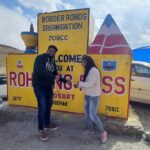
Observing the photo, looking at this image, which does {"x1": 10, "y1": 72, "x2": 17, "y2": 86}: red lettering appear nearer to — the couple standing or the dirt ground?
the dirt ground

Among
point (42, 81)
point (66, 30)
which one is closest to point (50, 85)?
point (42, 81)

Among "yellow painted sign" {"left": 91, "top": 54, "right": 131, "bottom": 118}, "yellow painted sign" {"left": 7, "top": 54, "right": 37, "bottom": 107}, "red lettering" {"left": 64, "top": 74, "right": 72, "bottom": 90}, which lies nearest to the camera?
"yellow painted sign" {"left": 91, "top": 54, "right": 131, "bottom": 118}

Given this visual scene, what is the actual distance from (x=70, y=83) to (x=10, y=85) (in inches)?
67.9

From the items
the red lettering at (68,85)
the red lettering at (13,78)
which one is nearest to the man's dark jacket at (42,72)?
the red lettering at (68,85)

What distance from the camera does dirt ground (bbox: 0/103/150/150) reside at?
4516 millimetres

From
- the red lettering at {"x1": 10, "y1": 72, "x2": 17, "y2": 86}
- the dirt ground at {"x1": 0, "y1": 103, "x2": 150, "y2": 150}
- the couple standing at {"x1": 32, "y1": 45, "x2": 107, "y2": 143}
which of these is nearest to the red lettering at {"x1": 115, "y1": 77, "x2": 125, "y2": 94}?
the couple standing at {"x1": 32, "y1": 45, "x2": 107, "y2": 143}

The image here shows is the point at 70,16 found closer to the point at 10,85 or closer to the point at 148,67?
the point at 10,85

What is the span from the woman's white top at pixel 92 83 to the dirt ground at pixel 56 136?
3.14ft

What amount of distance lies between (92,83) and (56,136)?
137 centimetres

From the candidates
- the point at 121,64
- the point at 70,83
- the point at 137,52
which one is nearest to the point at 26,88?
the point at 70,83

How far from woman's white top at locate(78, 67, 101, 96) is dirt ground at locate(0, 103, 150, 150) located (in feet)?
3.14

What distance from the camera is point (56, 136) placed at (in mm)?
4918

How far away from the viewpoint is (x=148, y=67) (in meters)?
7.23

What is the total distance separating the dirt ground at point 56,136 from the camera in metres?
4.52
